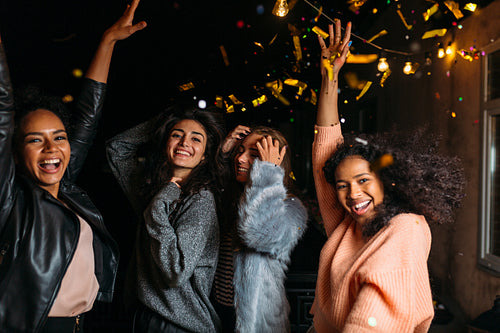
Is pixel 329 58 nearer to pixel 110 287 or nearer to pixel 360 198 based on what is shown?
pixel 360 198

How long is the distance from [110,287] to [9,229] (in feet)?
1.68

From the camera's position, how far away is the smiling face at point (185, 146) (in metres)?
1.91

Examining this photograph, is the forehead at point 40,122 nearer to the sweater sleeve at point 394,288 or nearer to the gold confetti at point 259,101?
the gold confetti at point 259,101

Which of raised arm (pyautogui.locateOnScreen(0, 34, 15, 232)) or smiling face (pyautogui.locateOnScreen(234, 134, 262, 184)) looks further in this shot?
smiling face (pyautogui.locateOnScreen(234, 134, 262, 184))

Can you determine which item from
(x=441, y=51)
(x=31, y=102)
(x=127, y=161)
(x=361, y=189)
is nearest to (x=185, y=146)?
(x=127, y=161)

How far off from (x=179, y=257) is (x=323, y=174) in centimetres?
69

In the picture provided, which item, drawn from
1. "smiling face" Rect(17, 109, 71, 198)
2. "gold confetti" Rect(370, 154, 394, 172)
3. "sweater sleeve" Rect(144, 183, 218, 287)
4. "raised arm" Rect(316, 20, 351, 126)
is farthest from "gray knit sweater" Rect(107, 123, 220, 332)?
"gold confetti" Rect(370, 154, 394, 172)

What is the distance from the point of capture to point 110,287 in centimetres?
173

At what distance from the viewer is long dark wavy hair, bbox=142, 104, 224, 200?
2.02 m

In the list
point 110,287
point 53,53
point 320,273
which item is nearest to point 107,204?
point 53,53

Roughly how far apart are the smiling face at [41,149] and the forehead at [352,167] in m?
1.10

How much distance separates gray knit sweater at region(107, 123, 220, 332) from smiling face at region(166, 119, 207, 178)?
0.50 feet

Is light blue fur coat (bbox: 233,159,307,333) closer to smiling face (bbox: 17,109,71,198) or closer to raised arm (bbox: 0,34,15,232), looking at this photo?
smiling face (bbox: 17,109,71,198)

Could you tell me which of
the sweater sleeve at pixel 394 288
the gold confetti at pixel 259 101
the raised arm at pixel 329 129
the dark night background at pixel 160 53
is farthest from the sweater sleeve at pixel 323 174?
the dark night background at pixel 160 53
